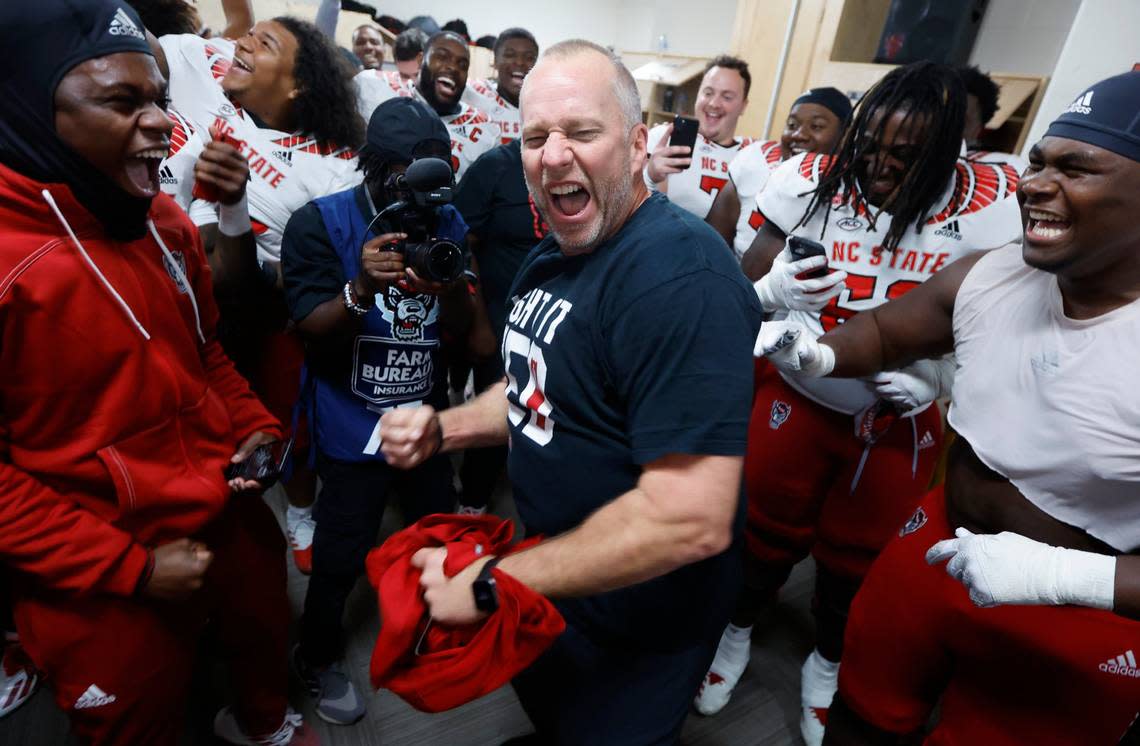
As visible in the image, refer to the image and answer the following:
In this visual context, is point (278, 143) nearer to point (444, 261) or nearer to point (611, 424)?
point (444, 261)

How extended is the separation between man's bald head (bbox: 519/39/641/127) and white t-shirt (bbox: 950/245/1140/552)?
93 centimetres

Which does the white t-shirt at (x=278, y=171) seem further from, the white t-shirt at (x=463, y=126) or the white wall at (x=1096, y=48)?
the white wall at (x=1096, y=48)

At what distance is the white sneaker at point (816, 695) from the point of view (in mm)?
1869

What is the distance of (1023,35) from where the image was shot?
4188 millimetres

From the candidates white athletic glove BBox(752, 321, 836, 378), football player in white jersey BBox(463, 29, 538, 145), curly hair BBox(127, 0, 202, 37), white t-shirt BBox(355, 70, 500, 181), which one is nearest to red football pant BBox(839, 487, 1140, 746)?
white athletic glove BBox(752, 321, 836, 378)

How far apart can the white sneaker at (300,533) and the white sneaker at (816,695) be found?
196cm

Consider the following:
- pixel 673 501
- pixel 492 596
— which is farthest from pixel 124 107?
pixel 673 501

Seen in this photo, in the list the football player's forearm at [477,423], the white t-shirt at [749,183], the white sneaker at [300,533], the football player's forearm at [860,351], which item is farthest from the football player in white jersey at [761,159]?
the white sneaker at [300,533]

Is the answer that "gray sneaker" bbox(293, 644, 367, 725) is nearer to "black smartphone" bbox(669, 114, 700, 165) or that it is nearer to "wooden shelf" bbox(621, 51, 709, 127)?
"black smartphone" bbox(669, 114, 700, 165)

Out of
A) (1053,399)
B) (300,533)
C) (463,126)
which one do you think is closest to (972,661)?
(1053,399)

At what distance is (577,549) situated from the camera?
0.87 meters

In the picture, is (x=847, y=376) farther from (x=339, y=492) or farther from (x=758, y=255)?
(x=339, y=492)

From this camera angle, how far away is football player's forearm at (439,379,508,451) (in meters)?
1.28

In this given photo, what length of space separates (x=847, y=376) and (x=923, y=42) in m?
3.66
